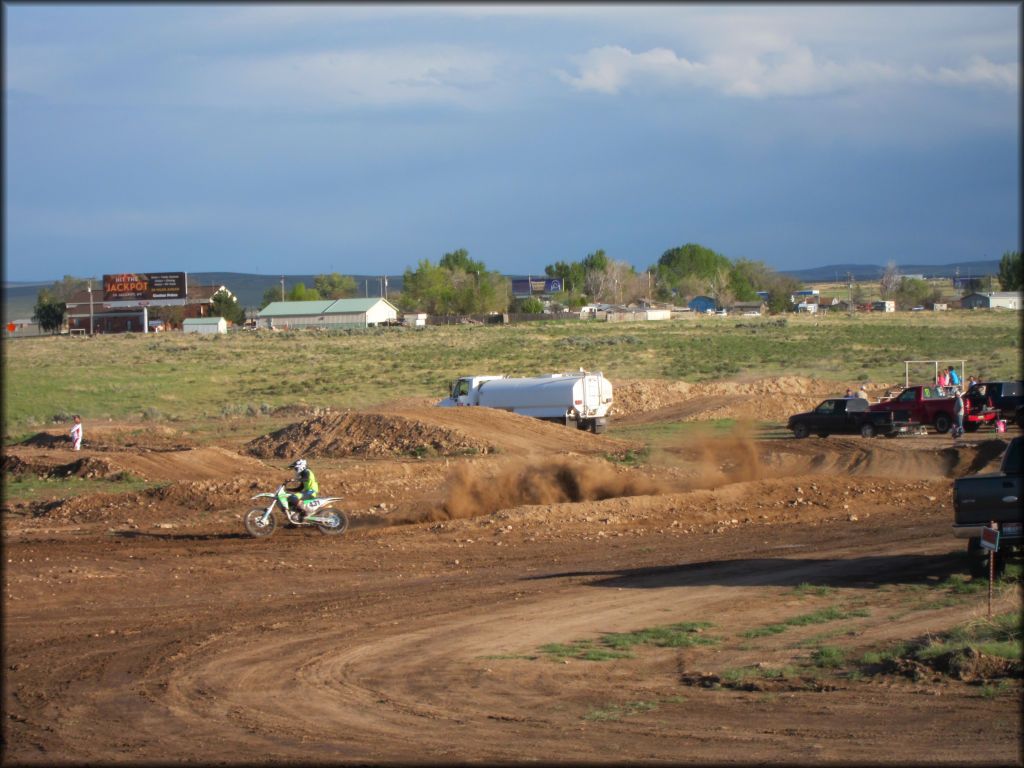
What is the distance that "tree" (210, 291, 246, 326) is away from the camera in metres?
122

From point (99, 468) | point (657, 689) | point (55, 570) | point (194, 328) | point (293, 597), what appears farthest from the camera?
point (194, 328)

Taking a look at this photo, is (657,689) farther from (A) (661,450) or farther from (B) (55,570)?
(A) (661,450)

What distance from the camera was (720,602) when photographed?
1300cm

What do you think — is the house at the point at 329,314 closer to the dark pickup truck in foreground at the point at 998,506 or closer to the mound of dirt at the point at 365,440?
the mound of dirt at the point at 365,440

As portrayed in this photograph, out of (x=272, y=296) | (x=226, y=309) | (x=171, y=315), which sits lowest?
(x=171, y=315)

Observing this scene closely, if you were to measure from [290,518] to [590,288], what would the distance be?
545ft

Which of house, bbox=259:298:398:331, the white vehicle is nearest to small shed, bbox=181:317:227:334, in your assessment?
house, bbox=259:298:398:331

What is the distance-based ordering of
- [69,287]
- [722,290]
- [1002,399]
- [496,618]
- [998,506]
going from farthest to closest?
[722,290], [69,287], [1002,399], [998,506], [496,618]

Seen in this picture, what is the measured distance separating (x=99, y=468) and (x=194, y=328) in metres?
88.8

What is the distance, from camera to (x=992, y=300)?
113 metres

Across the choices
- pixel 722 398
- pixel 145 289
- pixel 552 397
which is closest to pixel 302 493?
pixel 552 397

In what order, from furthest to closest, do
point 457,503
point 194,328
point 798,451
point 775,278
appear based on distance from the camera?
1. point 775,278
2. point 194,328
3. point 798,451
4. point 457,503

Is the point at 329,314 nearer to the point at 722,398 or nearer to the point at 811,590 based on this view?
the point at 722,398

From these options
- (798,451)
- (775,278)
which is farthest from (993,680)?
(775,278)
